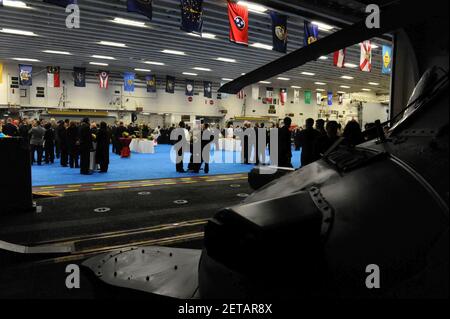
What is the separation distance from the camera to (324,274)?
56.9 inches

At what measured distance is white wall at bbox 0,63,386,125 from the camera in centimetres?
2617

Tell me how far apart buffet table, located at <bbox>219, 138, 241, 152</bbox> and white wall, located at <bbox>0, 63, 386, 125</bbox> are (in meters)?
9.47

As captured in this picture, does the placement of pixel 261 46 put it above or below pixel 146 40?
below

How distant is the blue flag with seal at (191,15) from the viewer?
10.7 metres

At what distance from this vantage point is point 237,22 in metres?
11.9

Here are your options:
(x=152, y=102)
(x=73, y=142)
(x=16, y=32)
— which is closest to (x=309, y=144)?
(x=73, y=142)

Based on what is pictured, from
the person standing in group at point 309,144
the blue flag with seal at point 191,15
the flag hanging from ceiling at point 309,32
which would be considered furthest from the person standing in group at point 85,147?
the flag hanging from ceiling at point 309,32

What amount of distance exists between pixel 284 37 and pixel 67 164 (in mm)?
10519

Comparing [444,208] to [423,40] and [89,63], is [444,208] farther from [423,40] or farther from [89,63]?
[89,63]

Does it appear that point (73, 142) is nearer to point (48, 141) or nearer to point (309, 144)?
point (48, 141)

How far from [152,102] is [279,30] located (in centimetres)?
2144
